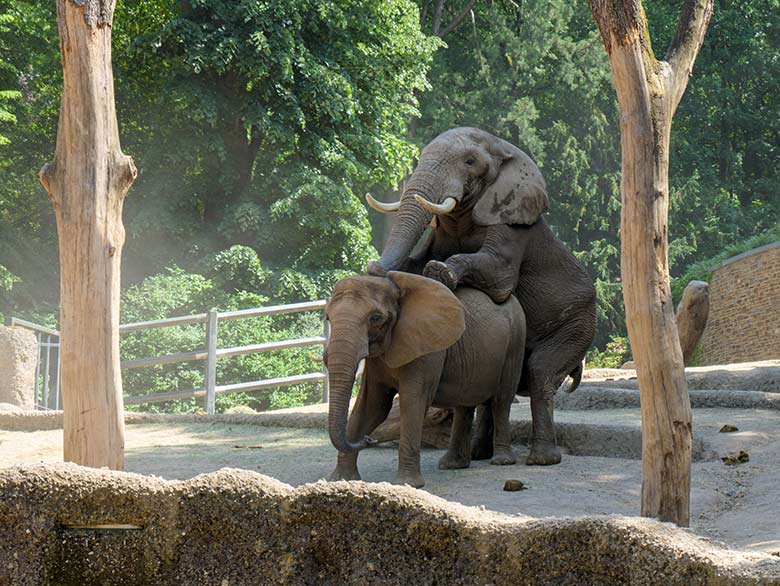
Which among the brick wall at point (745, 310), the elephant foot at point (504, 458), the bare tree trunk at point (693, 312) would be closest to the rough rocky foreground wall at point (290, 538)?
the elephant foot at point (504, 458)

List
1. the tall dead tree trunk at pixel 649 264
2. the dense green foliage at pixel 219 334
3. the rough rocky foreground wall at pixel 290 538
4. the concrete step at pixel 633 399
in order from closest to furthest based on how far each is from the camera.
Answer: the rough rocky foreground wall at pixel 290 538, the tall dead tree trunk at pixel 649 264, the concrete step at pixel 633 399, the dense green foliage at pixel 219 334

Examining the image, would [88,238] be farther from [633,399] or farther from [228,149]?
[228,149]

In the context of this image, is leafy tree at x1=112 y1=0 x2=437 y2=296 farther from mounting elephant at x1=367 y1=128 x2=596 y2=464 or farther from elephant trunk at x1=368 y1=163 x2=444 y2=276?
elephant trunk at x1=368 y1=163 x2=444 y2=276

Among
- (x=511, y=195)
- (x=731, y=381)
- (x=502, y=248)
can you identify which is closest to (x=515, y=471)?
(x=502, y=248)

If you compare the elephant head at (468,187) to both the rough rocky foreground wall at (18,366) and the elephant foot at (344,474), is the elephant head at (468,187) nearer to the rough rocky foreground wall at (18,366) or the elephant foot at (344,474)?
the elephant foot at (344,474)

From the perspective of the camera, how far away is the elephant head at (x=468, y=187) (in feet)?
28.9

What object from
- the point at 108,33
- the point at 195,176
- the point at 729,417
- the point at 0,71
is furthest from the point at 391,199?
the point at 108,33

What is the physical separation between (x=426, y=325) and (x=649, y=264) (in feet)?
6.26

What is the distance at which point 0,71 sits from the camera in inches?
921

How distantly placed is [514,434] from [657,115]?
14.5ft

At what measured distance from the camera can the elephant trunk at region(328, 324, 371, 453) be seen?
7523 mm

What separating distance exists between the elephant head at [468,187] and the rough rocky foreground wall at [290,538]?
367cm

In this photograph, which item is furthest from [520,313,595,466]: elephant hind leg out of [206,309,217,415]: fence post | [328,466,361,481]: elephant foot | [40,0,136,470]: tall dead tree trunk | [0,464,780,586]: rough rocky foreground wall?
[206,309,217,415]: fence post

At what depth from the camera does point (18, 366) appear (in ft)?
44.6
